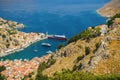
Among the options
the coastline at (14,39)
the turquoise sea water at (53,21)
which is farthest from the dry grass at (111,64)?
the coastline at (14,39)

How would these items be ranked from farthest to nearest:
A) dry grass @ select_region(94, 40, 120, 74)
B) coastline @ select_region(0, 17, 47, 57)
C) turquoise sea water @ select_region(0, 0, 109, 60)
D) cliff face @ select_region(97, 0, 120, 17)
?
cliff face @ select_region(97, 0, 120, 17)
coastline @ select_region(0, 17, 47, 57)
turquoise sea water @ select_region(0, 0, 109, 60)
dry grass @ select_region(94, 40, 120, 74)

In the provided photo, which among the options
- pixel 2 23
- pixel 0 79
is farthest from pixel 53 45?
pixel 0 79

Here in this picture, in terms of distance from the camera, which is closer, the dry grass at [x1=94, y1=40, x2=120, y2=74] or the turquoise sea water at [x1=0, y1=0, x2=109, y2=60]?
the dry grass at [x1=94, y1=40, x2=120, y2=74]

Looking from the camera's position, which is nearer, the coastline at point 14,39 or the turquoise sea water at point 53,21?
the turquoise sea water at point 53,21

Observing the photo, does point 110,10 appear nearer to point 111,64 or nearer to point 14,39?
point 14,39

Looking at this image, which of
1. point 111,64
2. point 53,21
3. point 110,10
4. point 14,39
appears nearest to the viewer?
point 111,64

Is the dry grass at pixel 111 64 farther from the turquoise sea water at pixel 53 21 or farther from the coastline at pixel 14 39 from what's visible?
the coastline at pixel 14 39

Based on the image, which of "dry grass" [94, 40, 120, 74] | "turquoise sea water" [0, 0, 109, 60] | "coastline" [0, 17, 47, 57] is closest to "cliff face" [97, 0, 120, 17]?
"turquoise sea water" [0, 0, 109, 60]

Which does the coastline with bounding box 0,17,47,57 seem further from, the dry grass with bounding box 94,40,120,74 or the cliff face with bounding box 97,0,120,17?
the dry grass with bounding box 94,40,120,74

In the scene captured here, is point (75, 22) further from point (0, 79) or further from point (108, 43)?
point (108, 43)

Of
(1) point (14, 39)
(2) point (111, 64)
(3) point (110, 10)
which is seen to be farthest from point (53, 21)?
(2) point (111, 64)

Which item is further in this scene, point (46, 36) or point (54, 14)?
point (54, 14)
